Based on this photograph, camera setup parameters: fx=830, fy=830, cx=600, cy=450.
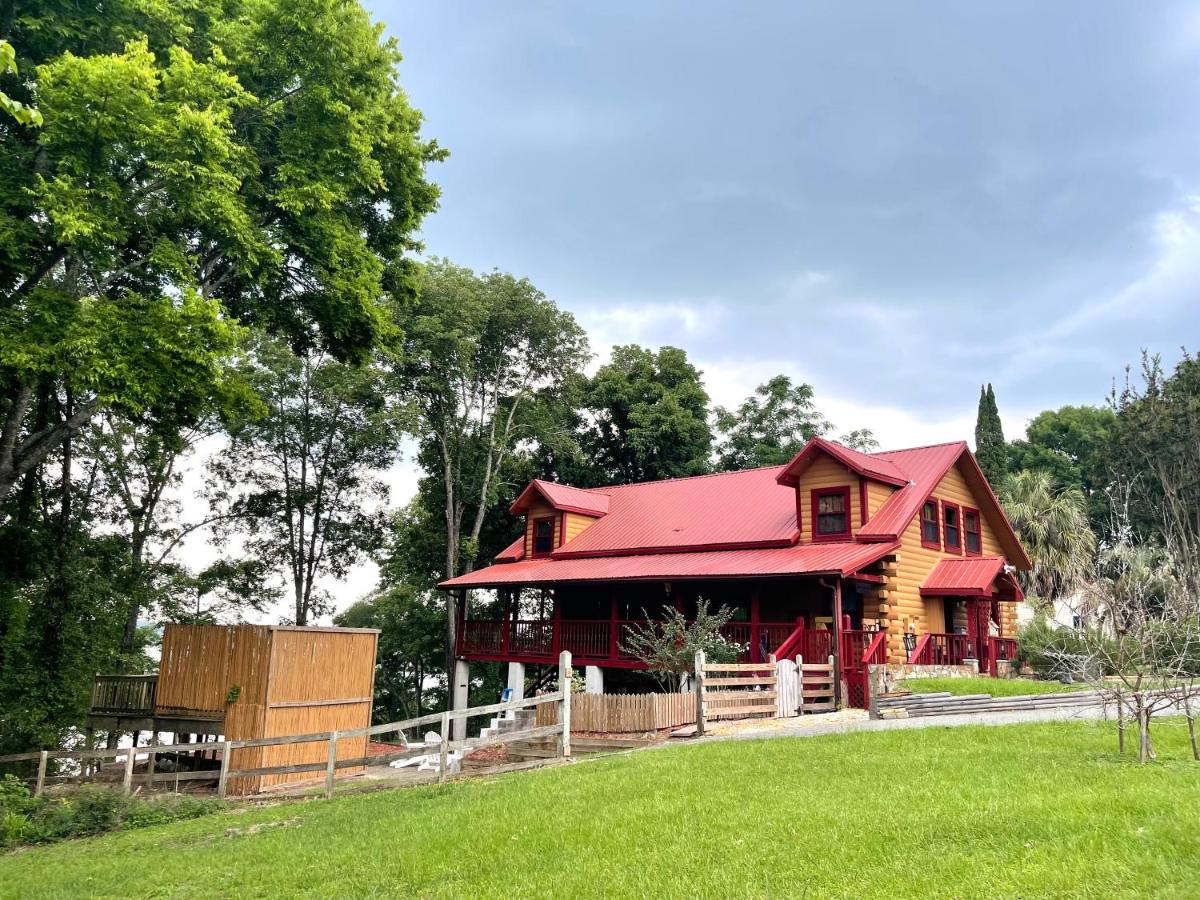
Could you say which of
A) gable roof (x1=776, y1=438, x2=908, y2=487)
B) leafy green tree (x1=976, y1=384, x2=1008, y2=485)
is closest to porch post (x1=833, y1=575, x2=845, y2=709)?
gable roof (x1=776, y1=438, x2=908, y2=487)

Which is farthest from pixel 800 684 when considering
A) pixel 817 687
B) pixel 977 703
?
pixel 977 703

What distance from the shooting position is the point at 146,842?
997 cm

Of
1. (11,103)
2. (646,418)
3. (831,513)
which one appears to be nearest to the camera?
(11,103)

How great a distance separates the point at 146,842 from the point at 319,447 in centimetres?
2699

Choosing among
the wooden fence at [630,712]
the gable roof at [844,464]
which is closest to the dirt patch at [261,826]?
the wooden fence at [630,712]

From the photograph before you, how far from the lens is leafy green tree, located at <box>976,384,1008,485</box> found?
4334cm

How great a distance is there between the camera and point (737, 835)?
6961 mm

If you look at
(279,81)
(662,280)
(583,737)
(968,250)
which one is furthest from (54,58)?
(968,250)

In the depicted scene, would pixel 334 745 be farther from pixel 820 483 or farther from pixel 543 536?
pixel 543 536

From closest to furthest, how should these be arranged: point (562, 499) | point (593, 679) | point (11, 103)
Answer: point (11, 103) < point (593, 679) < point (562, 499)

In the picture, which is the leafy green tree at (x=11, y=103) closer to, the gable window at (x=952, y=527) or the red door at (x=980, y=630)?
the red door at (x=980, y=630)

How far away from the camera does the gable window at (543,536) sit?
102 ft

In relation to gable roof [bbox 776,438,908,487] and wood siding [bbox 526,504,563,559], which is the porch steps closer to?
gable roof [bbox 776,438,908,487]

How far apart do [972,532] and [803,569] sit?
958 cm
